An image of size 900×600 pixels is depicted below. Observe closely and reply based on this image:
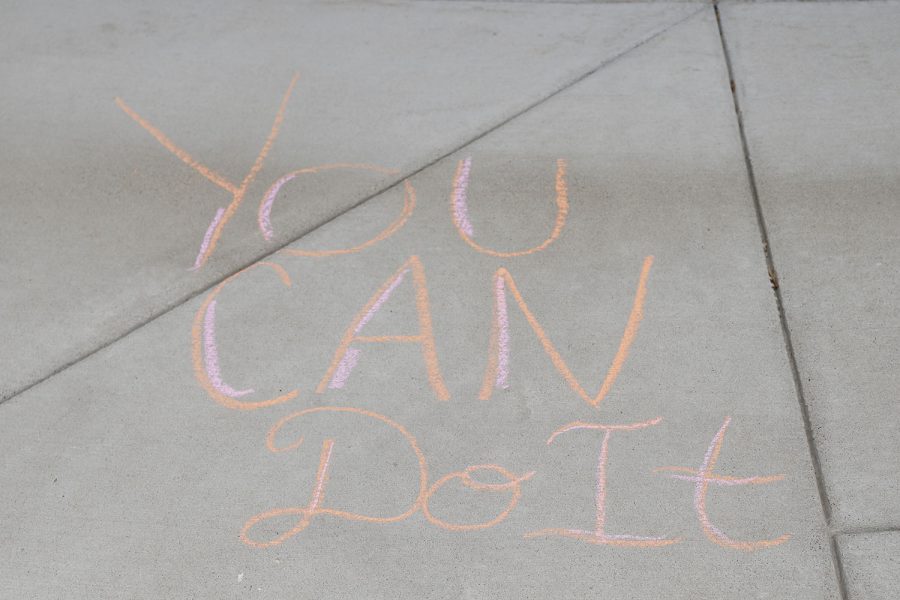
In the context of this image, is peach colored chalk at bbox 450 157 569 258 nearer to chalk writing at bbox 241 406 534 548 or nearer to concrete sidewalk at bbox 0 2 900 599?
concrete sidewalk at bbox 0 2 900 599

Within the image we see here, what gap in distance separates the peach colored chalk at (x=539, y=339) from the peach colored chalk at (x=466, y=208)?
0.52ft

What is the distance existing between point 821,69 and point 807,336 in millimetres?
1889

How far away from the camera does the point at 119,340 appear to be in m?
3.49

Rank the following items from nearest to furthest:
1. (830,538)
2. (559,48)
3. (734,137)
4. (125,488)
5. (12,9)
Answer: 1. (830,538)
2. (125,488)
3. (734,137)
4. (559,48)
5. (12,9)

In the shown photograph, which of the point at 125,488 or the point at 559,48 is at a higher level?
the point at 559,48

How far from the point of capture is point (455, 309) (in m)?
3.49

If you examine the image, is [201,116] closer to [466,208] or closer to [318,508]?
[466,208]

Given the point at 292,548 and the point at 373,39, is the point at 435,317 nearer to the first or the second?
the point at 292,548

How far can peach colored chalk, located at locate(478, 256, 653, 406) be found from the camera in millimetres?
3207

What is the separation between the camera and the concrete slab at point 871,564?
8.70 feet

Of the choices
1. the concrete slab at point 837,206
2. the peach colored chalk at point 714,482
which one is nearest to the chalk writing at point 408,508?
the peach colored chalk at point 714,482

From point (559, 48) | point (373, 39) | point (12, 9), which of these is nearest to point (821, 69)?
point (559, 48)

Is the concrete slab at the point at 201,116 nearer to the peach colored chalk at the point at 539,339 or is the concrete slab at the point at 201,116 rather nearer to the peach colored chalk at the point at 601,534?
the peach colored chalk at the point at 539,339

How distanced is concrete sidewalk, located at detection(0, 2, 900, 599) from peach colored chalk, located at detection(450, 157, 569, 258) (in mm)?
13
